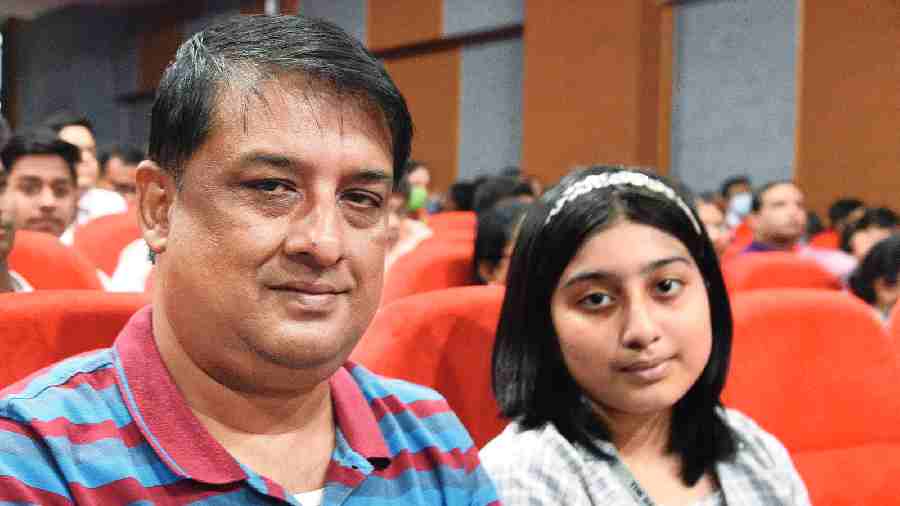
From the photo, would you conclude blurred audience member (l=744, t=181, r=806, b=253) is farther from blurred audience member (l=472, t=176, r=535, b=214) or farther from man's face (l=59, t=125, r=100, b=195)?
man's face (l=59, t=125, r=100, b=195)

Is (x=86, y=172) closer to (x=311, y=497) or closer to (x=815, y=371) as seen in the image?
(x=815, y=371)

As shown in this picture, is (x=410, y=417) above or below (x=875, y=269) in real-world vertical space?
above

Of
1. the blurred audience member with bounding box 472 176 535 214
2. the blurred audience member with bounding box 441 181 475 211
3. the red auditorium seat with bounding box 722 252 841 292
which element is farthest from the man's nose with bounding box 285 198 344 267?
the blurred audience member with bounding box 441 181 475 211

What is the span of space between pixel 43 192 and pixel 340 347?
2.63 m

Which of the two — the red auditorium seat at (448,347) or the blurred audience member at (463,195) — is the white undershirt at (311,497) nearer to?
the red auditorium seat at (448,347)

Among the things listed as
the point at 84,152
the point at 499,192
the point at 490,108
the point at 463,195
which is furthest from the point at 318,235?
the point at 490,108

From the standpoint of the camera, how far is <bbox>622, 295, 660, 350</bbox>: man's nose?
127 centimetres

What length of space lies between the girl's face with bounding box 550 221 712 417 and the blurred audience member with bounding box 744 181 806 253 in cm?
376

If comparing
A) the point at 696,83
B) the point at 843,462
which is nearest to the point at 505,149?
the point at 696,83

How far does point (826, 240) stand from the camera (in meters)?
5.96

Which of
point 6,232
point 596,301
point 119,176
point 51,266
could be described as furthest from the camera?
point 119,176

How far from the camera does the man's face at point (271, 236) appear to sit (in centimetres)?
75

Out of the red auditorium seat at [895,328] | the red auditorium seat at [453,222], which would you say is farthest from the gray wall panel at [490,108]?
the red auditorium seat at [895,328]

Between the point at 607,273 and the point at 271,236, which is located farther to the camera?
the point at 607,273
